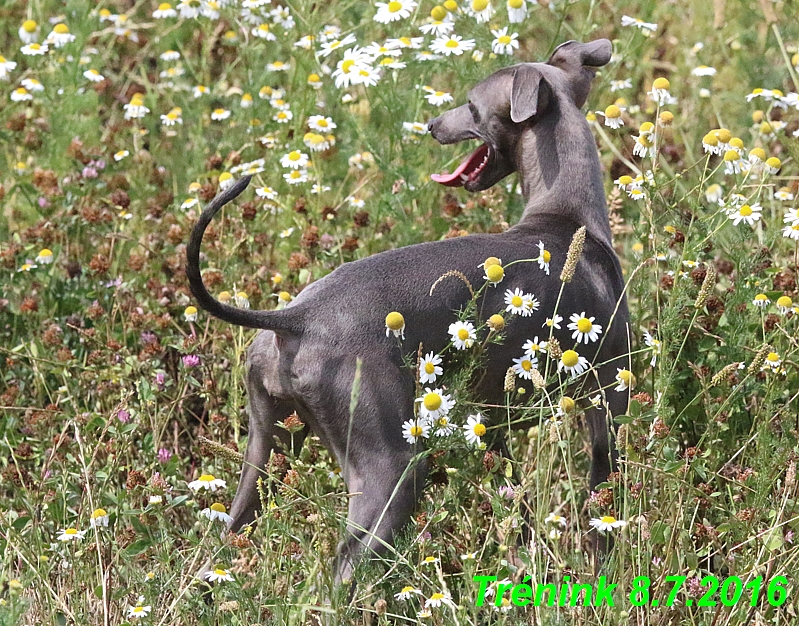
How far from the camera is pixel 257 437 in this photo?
293 cm

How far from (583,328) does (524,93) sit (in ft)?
2.61

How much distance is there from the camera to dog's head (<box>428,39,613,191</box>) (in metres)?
3.31

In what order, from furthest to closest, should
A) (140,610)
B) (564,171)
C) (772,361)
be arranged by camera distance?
(564,171) < (772,361) < (140,610)

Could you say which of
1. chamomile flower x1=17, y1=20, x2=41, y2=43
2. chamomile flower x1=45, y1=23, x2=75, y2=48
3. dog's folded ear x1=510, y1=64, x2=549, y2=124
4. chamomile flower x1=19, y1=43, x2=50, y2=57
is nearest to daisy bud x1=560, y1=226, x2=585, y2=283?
dog's folded ear x1=510, y1=64, x2=549, y2=124

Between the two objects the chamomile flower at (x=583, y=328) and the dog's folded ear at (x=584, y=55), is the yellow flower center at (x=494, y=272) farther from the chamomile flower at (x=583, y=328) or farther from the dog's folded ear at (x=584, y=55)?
the dog's folded ear at (x=584, y=55)

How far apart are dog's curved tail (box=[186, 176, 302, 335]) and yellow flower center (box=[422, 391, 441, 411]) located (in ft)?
1.19

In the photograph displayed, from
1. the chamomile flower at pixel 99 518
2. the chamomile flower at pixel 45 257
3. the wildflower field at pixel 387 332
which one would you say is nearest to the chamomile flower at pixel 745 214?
the wildflower field at pixel 387 332

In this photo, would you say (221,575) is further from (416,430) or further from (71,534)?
(416,430)

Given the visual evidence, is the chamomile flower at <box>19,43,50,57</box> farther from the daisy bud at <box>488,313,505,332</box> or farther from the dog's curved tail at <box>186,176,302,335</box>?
the daisy bud at <box>488,313,505,332</box>

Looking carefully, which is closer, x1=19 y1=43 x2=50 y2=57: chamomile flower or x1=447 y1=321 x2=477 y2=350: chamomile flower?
x1=447 y1=321 x2=477 y2=350: chamomile flower

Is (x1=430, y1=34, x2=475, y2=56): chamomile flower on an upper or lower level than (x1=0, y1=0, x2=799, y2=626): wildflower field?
upper

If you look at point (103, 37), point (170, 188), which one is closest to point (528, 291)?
point (170, 188)

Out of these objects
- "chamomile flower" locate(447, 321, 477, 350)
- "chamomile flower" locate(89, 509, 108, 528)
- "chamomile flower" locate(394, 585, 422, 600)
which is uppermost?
"chamomile flower" locate(447, 321, 477, 350)

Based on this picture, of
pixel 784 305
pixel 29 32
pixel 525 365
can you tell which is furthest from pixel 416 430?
pixel 29 32
